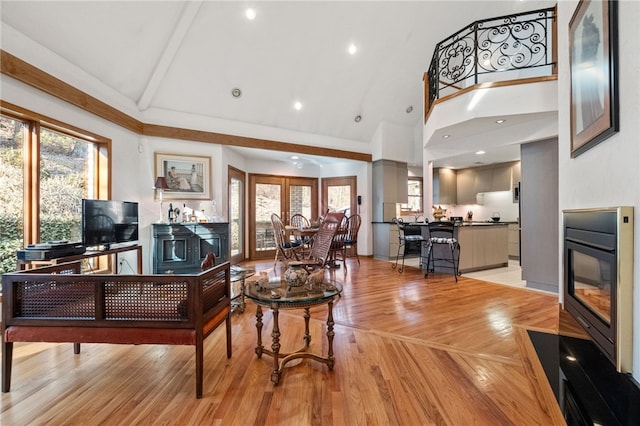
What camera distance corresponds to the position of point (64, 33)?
3.07m

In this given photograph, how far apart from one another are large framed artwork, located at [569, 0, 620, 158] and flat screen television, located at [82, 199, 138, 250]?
4323 millimetres

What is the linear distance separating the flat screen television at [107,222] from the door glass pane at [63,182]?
1.62 ft

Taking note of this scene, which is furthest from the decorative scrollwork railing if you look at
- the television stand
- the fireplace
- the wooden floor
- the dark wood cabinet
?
the television stand

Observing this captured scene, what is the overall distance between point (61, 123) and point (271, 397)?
12.3 ft

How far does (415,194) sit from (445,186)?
0.82 m

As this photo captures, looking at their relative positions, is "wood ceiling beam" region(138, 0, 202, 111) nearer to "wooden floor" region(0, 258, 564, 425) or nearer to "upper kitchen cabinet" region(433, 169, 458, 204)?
"wooden floor" region(0, 258, 564, 425)

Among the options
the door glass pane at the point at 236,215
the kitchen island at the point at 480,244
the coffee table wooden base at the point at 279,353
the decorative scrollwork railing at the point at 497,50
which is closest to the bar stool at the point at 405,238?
the kitchen island at the point at 480,244

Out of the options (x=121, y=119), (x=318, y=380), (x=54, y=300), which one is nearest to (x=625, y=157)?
(x=318, y=380)

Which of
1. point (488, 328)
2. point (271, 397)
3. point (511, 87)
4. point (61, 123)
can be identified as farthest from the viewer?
point (511, 87)

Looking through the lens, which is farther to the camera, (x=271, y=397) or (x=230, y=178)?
(x=230, y=178)

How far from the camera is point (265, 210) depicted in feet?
23.0

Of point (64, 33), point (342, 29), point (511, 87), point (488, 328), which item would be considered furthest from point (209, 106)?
point (488, 328)

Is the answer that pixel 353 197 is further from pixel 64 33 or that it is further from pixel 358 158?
pixel 64 33

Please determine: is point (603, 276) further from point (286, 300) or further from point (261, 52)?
point (261, 52)
